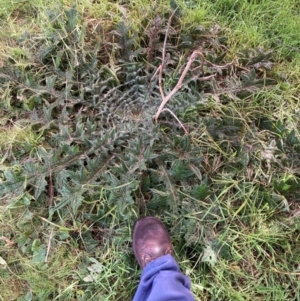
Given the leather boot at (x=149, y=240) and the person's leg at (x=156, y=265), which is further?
the leather boot at (x=149, y=240)

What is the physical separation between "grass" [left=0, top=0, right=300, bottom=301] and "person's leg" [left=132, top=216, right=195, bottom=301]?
0.18 ft

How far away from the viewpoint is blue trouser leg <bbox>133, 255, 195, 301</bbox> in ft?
5.48

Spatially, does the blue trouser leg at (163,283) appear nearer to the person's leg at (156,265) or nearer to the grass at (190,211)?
the person's leg at (156,265)

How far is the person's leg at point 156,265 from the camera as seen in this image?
1688mm

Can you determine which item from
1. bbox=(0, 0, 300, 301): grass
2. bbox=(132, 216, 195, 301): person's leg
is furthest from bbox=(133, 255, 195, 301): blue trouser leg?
bbox=(0, 0, 300, 301): grass

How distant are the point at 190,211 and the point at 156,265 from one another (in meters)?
0.28

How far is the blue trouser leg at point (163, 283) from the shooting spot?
5.48 feet

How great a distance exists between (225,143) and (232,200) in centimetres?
26

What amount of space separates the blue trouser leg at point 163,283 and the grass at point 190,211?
0.13m

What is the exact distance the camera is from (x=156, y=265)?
183 cm

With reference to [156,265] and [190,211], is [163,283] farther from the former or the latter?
[190,211]

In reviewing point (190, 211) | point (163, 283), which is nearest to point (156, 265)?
point (163, 283)

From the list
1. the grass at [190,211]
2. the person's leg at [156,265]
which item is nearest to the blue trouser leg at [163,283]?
the person's leg at [156,265]

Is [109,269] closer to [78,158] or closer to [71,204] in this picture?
[71,204]
